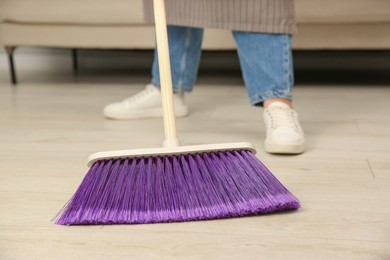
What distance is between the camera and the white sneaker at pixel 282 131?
102 centimetres

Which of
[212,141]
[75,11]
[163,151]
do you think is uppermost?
[75,11]

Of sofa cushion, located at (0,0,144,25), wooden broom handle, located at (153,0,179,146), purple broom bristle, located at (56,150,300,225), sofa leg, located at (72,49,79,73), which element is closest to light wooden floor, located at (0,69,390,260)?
purple broom bristle, located at (56,150,300,225)

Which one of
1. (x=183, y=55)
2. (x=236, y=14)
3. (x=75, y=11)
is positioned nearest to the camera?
(x=236, y=14)

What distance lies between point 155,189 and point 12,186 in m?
0.28

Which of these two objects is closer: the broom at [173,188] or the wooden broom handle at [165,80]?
the broom at [173,188]

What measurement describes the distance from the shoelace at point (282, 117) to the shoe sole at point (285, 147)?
0.04m

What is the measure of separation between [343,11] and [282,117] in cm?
74

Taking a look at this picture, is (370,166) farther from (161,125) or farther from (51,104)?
(51,104)

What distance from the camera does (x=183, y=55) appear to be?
1353 mm

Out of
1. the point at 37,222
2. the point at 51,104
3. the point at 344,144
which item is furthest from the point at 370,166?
the point at 51,104

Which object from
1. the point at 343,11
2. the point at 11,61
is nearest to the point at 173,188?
the point at 343,11

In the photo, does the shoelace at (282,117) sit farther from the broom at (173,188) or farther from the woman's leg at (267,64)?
the broom at (173,188)

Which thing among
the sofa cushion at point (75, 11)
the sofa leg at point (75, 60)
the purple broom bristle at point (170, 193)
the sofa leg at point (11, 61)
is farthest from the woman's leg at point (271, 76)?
the sofa leg at point (75, 60)

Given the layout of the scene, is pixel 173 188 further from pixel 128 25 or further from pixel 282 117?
pixel 128 25
